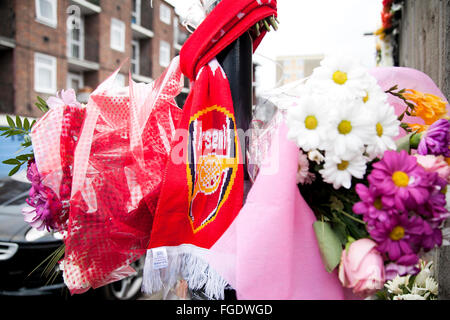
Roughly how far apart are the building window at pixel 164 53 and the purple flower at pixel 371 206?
18.4 meters

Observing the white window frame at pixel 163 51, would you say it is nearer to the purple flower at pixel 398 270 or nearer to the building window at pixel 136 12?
the building window at pixel 136 12

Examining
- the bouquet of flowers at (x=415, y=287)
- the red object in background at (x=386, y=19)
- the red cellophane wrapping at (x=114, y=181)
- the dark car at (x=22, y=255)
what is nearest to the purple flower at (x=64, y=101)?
the red cellophane wrapping at (x=114, y=181)

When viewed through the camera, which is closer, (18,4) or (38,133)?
(38,133)

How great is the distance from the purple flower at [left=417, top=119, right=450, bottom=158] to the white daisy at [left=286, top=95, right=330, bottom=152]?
32cm

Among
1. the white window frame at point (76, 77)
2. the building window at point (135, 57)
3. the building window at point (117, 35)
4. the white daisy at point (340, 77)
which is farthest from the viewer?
the building window at point (135, 57)

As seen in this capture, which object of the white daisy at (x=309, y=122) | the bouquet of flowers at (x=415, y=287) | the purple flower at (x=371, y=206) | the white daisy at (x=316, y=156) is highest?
the white daisy at (x=309, y=122)

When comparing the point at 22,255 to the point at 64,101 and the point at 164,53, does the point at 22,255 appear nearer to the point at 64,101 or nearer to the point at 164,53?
the point at 64,101

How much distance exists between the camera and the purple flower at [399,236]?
0.78 metres

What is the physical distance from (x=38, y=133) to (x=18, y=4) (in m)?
13.0

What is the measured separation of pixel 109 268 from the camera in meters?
1.20

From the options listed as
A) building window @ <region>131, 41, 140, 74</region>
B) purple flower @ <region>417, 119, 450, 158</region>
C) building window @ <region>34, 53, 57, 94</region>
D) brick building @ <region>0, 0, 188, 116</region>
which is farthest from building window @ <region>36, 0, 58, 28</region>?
purple flower @ <region>417, 119, 450, 158</region>

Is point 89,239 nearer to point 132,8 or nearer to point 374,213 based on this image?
point 374,213

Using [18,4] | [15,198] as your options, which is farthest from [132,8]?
[15,198]

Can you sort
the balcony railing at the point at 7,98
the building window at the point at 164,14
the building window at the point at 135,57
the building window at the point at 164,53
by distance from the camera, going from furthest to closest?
1. the building window at the point at 164,53
2. the building window at the point at 164,14
3. the building window at the point at 135,57
4. the balcony railing at the point at 7,98
